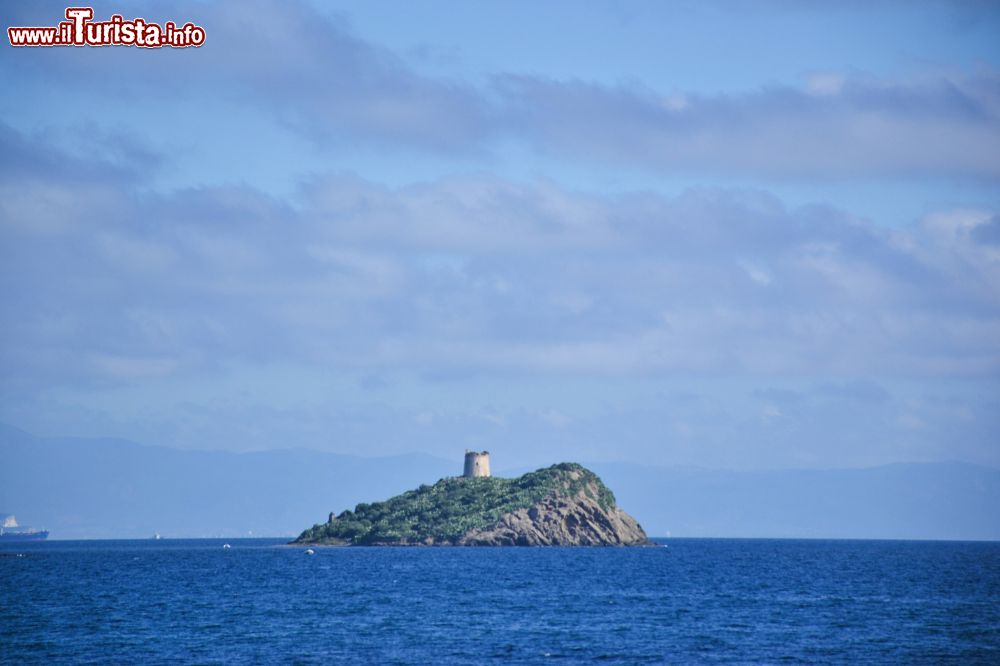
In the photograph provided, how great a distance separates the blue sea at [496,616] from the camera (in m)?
69.8

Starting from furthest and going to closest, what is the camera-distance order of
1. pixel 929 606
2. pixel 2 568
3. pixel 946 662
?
pixel 2 568
pixel 929 606
pixel 946 662

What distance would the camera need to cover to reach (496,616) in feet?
293

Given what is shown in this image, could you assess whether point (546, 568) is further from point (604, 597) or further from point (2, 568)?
point (2, 568)

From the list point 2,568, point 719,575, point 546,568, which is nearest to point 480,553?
point 546,568

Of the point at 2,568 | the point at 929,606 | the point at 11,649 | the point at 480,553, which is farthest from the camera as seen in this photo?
the point at 480,553

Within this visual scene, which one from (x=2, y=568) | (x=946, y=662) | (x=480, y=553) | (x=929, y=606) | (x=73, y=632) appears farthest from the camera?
(x=480, y=553)

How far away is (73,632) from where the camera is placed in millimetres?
79938

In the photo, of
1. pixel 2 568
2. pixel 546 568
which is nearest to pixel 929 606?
pixel 546 568

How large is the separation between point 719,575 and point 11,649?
312 ft

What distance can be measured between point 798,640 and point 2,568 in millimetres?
129894

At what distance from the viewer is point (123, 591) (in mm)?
116312

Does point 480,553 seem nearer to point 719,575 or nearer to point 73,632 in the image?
point 719,575

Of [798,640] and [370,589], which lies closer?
[798,640]

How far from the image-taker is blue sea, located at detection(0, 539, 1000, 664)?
69.8 metres
